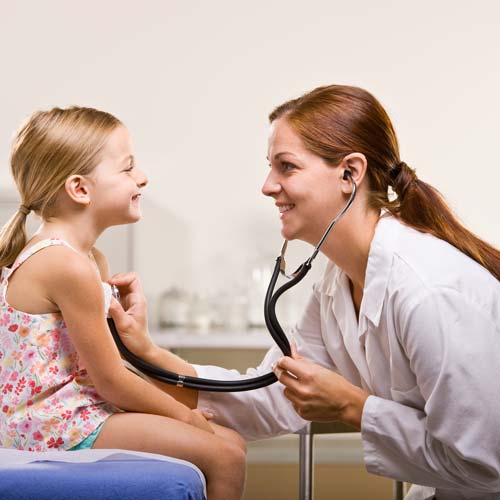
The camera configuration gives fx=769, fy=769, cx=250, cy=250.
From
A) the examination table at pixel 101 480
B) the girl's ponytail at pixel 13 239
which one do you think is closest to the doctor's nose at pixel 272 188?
the girl's ponytail at pixel 13 239

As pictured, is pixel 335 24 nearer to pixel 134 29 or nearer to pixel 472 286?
Result: pixel 134 29

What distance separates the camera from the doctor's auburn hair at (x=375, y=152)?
1.46 m

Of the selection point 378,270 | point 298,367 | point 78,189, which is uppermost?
point 78,189

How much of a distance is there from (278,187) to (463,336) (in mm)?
449

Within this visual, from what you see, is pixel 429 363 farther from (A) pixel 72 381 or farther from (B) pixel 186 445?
(A) pixel 72 381

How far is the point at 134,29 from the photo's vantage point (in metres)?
3.41

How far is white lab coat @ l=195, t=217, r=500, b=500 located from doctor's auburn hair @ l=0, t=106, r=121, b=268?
581 mm

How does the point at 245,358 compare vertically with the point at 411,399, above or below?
below

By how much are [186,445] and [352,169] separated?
597mm

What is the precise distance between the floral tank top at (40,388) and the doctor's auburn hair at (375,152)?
1.74 ft

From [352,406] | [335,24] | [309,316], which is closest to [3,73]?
[335,24]

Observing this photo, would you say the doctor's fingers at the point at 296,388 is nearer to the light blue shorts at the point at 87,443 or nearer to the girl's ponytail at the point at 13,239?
the light blue shorts at the point at 87,443

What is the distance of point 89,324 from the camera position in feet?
4.34

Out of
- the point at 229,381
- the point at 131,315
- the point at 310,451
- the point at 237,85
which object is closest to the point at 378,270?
the point at 229,381
